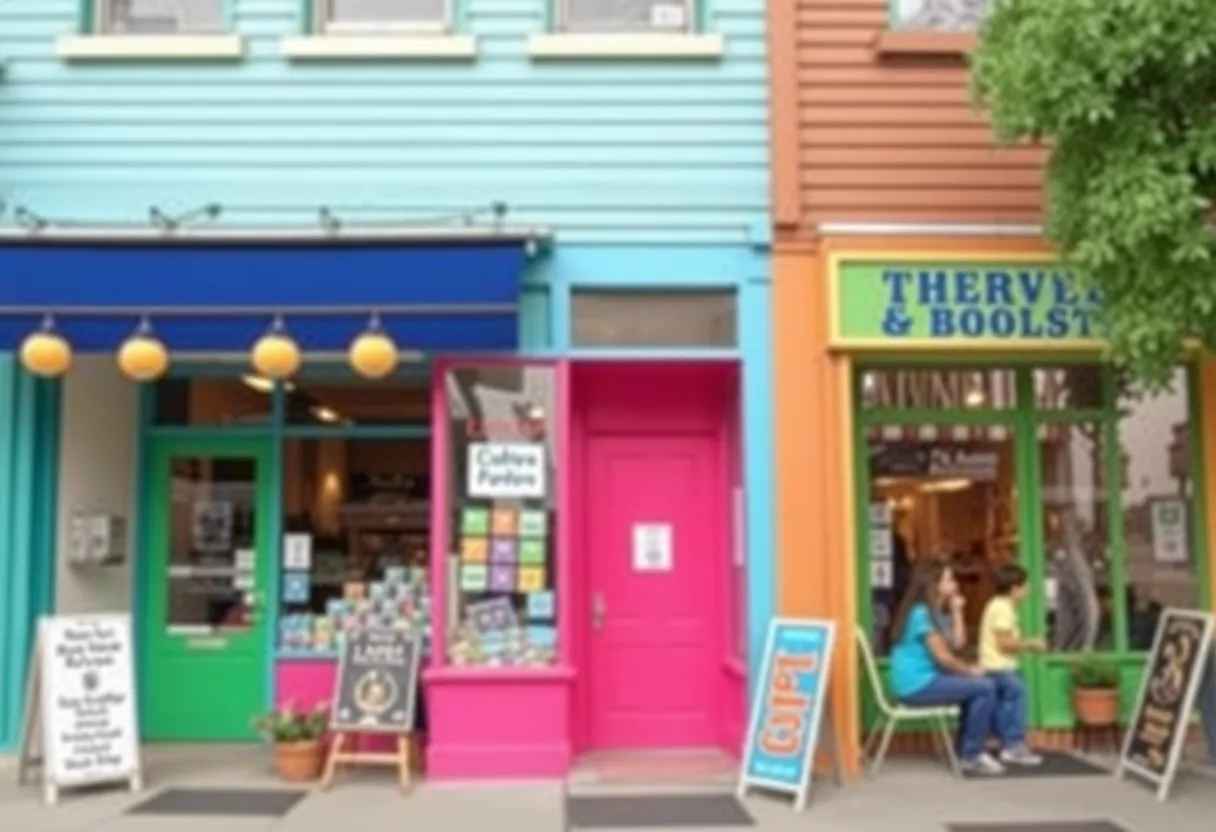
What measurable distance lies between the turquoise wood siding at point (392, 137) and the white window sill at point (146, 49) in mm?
63

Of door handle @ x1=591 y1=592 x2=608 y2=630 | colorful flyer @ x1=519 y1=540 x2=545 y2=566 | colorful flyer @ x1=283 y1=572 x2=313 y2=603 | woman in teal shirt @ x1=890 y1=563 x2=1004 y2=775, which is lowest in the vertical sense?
woman in teal shirt @ x1=890 y1=563 x2=1004 y2=775

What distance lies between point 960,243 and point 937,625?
236 cm

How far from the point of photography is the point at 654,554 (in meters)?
9.72

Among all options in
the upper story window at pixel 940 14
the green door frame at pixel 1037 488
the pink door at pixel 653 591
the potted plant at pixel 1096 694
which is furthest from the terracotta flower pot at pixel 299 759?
the upper story window at pixel 940 14

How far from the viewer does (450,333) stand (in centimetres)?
862

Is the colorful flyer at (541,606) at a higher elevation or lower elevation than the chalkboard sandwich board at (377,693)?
higher

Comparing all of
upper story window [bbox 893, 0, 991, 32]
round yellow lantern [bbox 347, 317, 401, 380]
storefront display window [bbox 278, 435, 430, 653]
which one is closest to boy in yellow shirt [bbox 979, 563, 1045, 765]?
upper story window [bbox 893, 0, 991, 32]

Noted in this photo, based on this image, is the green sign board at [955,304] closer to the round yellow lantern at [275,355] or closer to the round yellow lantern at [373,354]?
the round yellow lantern at [373,354]

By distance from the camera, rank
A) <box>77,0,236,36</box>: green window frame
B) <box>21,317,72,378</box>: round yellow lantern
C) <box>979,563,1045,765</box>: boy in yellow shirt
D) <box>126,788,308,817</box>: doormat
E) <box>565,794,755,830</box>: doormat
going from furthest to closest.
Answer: <box>77,0,236,36</box>: green window frame
<box>979,563,1045,765</box>: boy in yellow shirt
<box>21,317,72,378</box>: round yellow lantern
<box>126,788,308,817</box>: doormat
<box>565,794,755,830</box>: doormat

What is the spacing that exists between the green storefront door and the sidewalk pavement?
43.7 inches

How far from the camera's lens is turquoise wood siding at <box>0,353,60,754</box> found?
29.7 ft

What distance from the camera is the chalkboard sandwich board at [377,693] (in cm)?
849

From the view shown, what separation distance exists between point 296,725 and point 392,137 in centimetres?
368

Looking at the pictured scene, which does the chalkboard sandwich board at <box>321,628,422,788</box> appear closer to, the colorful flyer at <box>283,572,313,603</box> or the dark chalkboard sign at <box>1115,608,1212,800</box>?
the colorful flyer at <box>283,572,313,603</box>
